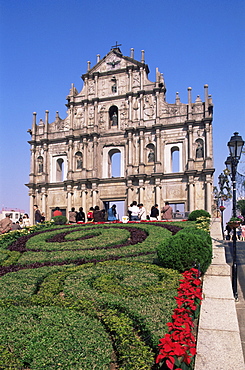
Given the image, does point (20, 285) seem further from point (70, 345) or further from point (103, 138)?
point (103, 138)

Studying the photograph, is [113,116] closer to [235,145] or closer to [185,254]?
[235,145]

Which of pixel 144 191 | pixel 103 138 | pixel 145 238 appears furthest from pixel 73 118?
pixel 145 238

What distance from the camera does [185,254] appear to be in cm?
722

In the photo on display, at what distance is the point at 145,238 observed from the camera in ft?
40.0

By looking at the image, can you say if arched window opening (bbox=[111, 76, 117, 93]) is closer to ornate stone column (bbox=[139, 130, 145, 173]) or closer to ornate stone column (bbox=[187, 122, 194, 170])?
ornate stone column (bbox=[139, 130, 145, 173])

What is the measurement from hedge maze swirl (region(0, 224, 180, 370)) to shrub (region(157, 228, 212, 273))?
0.31 metres

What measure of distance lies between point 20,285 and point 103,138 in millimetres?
27460

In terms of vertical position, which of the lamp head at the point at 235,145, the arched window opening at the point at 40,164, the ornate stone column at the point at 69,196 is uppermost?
the arched window opening at the point at 40,164

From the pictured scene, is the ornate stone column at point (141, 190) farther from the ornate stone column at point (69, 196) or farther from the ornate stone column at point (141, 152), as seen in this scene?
the ornate stone column at point (69, 196)

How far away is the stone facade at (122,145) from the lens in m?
30.1

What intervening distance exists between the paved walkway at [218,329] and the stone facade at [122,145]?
882 inches

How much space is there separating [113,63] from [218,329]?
32.6 metres

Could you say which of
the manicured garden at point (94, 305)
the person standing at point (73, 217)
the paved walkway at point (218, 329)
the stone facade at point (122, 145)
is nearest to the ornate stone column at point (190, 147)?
the stone facade at point (122, 145)

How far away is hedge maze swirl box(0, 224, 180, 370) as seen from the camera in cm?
387
